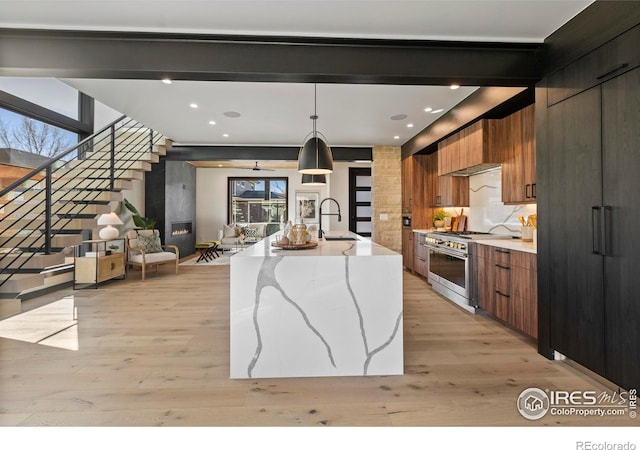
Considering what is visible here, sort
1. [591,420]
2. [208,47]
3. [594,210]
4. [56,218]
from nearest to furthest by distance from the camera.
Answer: [591,420] < [594,210] < [208,47] < [56,218]

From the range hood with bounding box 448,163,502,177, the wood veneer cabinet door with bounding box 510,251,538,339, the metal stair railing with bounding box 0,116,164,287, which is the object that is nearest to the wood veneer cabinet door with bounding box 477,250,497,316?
the wood veneer cabinet door with bounding box 510,251,538,339

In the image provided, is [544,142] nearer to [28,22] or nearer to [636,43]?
[636,43]

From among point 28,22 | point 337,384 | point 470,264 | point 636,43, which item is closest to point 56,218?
point 28,22

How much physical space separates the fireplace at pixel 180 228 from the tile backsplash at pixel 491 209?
6.57 m

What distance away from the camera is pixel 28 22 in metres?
2.35

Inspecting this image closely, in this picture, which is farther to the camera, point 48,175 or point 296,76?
point 48,175

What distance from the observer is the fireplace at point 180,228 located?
7922 millimetres

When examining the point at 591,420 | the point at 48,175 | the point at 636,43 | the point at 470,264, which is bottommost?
the point at 591,420

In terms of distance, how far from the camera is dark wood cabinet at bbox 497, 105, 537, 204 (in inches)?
128

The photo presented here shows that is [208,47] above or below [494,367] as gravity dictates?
above

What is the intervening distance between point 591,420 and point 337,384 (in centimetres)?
141

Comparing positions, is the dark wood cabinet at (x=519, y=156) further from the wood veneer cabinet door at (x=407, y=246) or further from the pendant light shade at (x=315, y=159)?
the wood veneer cabinet door at (x=407, y=246)

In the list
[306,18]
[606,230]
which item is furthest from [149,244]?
[606,230]

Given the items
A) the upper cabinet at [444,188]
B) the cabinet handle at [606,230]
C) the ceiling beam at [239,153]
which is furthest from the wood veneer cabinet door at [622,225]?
the ceiling beam at [239,153]
